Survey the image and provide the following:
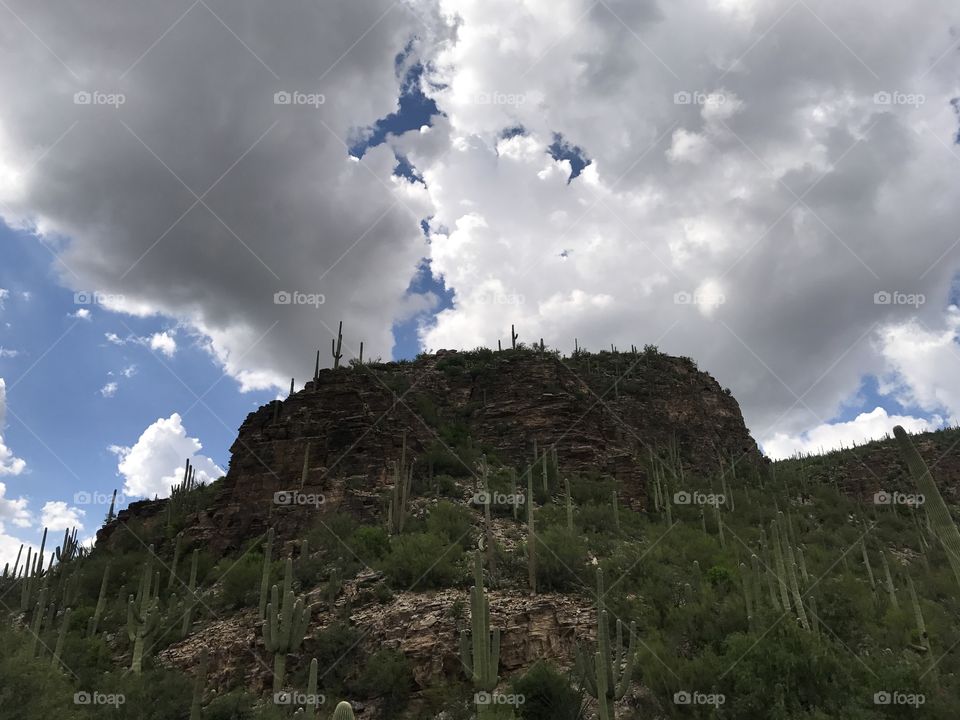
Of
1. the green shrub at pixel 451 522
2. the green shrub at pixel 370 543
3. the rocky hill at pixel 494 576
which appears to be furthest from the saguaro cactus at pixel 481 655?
the green shrub at pixel 370 543

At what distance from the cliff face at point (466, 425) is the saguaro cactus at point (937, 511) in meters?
20.6

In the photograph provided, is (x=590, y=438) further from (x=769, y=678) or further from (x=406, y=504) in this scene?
(x=769, y=678)

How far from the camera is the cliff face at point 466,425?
3139 cm

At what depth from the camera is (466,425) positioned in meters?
40.2

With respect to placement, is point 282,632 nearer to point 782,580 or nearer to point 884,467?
point 782,580

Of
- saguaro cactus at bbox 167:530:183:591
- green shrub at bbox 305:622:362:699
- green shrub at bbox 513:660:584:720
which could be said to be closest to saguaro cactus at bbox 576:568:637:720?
green shrub at bbox 513:660:584:720

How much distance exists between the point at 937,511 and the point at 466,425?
30833 millimetres

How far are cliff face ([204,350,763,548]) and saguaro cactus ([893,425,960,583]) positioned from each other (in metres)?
20.6

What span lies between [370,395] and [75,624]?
17.8 meters

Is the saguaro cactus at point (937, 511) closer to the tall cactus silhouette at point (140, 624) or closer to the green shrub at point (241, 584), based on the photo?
the tall cactus silhouette at point (140, 624)

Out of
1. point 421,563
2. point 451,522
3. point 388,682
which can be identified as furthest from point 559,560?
point 388,682

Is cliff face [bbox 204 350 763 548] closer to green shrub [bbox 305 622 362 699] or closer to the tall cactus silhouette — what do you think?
the tall cactus silhouette

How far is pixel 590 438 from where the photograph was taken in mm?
37719

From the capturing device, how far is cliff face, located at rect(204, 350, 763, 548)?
3139cm
